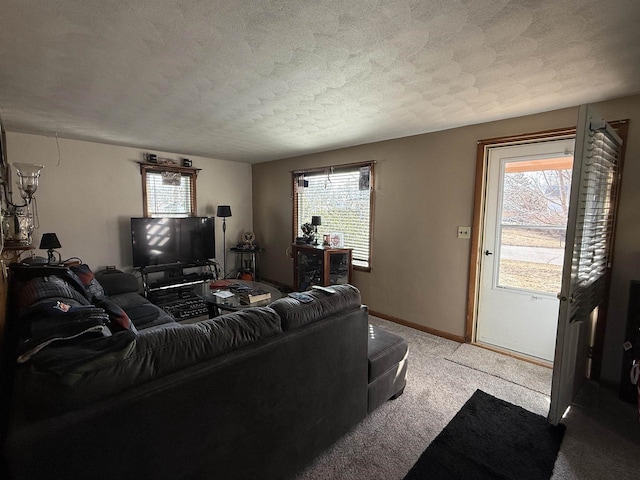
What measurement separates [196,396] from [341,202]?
3.63 meters

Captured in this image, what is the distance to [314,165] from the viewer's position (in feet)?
15.6

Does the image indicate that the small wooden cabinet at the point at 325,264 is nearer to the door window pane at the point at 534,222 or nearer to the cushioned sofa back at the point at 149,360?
the door window pane at the point at 534,222

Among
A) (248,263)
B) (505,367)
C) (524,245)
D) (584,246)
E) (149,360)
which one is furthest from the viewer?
(248,263)

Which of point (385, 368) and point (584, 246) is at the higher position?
point (584, 246)

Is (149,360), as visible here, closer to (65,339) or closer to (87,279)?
(65,339)

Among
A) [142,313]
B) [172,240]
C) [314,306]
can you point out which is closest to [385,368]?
[314,306]

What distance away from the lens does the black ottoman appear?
2025mm

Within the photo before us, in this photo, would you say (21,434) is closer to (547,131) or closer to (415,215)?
(415,215)

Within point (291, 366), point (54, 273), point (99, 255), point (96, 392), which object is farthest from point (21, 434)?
point (99, 255)

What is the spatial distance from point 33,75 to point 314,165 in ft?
10.8

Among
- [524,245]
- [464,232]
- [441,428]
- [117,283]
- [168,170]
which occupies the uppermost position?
[168,170]

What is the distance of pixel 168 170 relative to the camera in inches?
189

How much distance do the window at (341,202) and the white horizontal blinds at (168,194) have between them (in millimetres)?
1824

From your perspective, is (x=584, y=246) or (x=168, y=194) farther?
(x=168, y=194)
